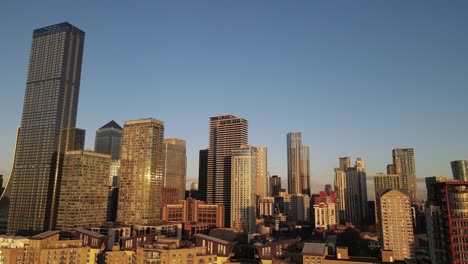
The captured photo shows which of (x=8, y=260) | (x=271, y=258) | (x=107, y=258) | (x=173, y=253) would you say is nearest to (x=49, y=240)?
(x=8, y=260)

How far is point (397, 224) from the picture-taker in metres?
160

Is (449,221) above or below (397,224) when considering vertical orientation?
above

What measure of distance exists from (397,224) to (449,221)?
262ft

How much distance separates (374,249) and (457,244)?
274ft

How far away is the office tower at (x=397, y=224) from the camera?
510 feet

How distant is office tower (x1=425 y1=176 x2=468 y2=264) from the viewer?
274 feet

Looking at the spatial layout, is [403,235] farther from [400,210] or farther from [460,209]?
[460,209]

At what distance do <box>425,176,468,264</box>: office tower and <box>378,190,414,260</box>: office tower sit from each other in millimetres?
67329

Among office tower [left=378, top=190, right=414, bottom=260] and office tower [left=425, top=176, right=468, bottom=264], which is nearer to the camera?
office tower [left=425, top=176, right=468, bottom=264]

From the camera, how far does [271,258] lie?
353 feet

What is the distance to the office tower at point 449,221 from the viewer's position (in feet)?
274

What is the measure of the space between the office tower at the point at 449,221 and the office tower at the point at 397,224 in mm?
67329

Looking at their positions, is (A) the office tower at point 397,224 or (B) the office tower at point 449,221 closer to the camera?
(B) the office tower at point 449,221

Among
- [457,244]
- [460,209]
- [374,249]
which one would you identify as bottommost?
[374,249]
